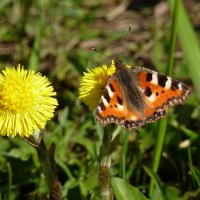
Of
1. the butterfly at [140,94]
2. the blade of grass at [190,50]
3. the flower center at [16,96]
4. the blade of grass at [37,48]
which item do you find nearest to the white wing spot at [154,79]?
the butterfly at [140,94]

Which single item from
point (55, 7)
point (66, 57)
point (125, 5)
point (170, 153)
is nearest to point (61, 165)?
point (170, 153)

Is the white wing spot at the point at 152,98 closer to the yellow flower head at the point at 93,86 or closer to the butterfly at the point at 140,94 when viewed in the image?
the butterfly at the point at 140,94

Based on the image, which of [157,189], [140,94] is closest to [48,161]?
[140,94]

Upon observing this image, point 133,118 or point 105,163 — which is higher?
point 133,118

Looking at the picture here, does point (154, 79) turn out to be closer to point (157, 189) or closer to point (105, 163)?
point (105, 163)

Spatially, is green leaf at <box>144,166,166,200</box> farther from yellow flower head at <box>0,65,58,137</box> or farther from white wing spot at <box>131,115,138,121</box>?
yellow flower head at <box>0,65,58,137</box>

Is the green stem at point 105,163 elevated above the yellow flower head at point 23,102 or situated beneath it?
situated beneath
